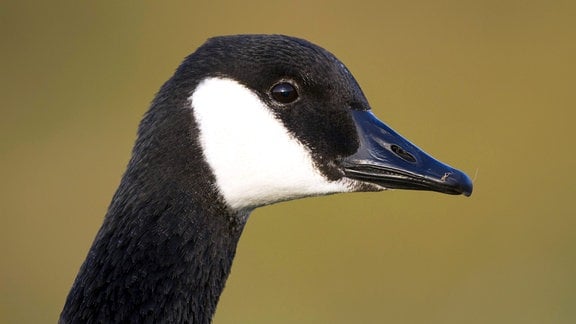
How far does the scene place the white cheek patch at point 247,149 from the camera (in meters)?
3.32

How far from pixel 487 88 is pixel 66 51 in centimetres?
425

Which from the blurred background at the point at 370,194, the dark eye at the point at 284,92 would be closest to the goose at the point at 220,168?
the dark eye at the point at 284,92

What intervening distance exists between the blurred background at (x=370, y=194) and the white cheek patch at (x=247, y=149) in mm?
4379

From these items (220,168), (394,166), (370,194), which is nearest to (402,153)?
(394,166)

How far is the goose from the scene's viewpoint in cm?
329

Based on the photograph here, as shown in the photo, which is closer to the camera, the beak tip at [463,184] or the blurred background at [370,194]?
the beak tip at [463,184]

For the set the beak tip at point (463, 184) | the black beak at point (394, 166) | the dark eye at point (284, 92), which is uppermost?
the dark eye at point (284, 92)

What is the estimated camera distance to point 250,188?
11.0 feet

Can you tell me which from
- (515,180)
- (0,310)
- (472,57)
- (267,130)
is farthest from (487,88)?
(267,130)

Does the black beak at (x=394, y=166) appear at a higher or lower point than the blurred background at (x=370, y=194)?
lower

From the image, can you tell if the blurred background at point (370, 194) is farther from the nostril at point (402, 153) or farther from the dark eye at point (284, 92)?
the dark eye at point (284, 92)

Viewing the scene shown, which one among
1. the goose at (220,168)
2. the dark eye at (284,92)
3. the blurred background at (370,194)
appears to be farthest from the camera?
the blurred background at (370,194)

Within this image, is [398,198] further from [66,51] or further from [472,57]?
[66,51]

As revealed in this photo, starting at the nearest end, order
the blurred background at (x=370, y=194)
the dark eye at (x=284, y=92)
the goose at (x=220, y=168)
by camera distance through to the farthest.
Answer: the goose at (x=220, y=168) < the dark eye at (x=284, y=92) < the blurred background at (x=370, y=194)
